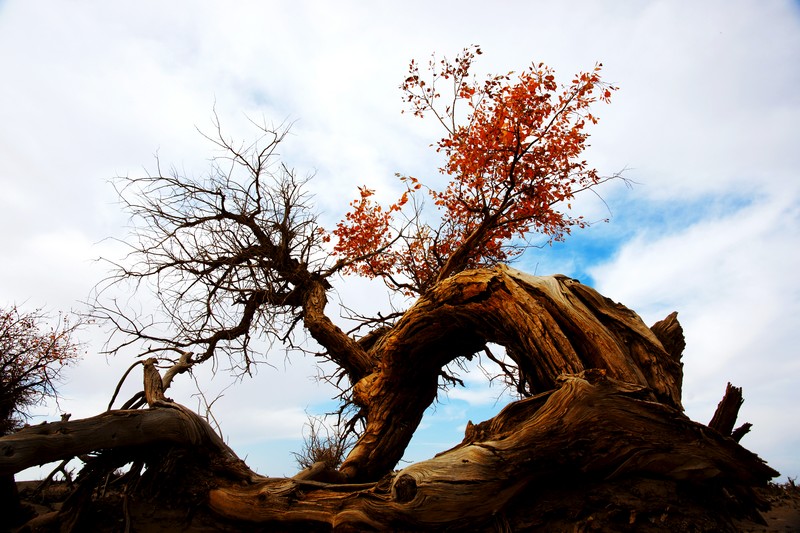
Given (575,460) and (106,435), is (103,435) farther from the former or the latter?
(575,460)

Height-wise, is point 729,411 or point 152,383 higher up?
point 152,383

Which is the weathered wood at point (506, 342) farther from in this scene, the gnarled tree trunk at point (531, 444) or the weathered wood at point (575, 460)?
the weathered wood at point (575, 460)

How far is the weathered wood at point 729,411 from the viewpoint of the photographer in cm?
492

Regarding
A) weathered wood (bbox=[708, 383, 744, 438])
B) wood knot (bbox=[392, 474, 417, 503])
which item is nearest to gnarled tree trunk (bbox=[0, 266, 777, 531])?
wood knot (bbox=[392, 474, 417, 503])

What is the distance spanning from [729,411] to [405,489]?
10.1 feet

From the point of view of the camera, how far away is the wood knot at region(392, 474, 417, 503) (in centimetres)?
441

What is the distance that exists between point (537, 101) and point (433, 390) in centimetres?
518

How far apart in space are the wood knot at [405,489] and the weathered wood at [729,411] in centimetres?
284

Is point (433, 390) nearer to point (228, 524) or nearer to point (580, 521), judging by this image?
point (228, 524)

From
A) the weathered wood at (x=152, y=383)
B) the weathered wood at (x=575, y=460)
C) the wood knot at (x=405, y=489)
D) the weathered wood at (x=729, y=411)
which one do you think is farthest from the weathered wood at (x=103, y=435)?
the weathered wood at (x=729, y=411)

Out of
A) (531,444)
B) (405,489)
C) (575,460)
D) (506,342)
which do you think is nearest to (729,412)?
(575,460)

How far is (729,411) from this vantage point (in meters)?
4.91

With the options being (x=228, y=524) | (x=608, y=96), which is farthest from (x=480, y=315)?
(x=608, y=96)

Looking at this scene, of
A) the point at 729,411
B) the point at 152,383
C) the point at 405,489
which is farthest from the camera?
the point at 152,383
